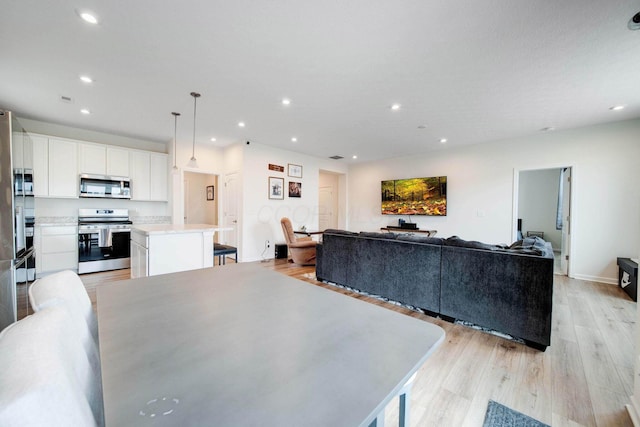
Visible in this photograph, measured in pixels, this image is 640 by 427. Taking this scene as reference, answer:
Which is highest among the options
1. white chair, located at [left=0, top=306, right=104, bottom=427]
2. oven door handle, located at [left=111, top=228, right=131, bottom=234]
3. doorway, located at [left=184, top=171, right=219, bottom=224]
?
doorway, located at [left=184, top=171, right=219, bottom=224]

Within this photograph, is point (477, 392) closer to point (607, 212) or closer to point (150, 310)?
point (150, 310)

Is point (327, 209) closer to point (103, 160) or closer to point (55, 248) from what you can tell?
point (103, 160)

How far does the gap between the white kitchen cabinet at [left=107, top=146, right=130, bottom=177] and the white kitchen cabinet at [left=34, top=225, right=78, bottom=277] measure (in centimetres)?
116

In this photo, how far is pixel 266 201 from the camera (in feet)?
19.1

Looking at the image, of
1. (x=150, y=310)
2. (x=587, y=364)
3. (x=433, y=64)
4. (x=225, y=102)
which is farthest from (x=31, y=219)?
(x=587, y=364)

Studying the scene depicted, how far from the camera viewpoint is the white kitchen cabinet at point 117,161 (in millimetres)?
4773

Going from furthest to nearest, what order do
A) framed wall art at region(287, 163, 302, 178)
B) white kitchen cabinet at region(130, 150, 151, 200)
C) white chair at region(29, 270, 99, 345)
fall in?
framed wall art at region(287, 163, 302, 178)
white kitchen cabinet at region(130, 150, 151, 200)
white chair at region(29, 270, 99, 345)

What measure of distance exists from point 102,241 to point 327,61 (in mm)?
4831

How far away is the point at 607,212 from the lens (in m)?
4.18

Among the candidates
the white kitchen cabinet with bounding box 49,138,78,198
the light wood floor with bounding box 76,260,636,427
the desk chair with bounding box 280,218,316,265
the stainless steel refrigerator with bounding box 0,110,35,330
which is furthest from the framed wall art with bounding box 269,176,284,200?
the light wood floor with bounding box 76,260,636,427

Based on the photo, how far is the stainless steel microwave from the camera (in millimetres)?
4504

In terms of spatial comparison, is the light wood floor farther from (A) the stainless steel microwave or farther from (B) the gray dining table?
(A) the stainless steel microwave

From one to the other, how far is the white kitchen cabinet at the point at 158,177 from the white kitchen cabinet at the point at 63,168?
3.72 ft

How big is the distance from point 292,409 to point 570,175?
240 inches
